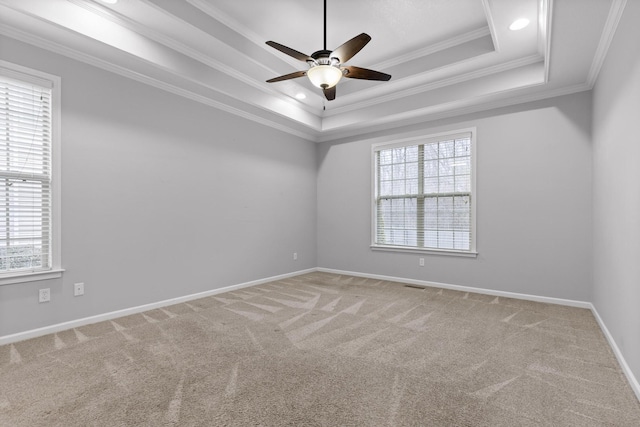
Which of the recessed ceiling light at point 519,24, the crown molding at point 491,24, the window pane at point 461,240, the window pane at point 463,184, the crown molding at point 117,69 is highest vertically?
the recessed ceiling light at point 519,24

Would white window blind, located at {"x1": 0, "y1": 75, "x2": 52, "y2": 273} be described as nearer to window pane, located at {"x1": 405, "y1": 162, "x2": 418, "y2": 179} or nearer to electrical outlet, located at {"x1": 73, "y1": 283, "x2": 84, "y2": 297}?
electrical outlet, located at {"x1": 73, "y1": 283, "x2": 84, "y2": 297}

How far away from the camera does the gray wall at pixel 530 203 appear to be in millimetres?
3781

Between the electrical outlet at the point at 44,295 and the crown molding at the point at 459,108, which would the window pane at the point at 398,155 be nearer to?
the crown molding at the point at 459,108

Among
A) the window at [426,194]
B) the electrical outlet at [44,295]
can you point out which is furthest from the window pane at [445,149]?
the electrical outlet at [44,295]

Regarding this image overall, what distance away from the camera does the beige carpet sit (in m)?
1.76

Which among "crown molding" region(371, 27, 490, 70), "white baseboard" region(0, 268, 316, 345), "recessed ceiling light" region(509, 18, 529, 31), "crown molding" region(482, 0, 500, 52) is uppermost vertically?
"crown molding" region(371, 27, 490, 70)

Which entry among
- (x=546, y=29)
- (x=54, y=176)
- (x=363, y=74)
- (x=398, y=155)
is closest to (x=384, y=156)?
(x=398, y=155)

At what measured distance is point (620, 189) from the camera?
96.7 inches

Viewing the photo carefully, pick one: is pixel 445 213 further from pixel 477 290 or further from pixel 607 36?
pixel 607 36

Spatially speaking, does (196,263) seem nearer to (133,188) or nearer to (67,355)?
(133,188)

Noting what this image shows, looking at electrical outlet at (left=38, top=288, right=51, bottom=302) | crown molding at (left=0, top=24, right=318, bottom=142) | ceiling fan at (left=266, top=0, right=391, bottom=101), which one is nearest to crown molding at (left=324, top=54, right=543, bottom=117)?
crown molding at (left=0, top=24, right=318, bottom=142)

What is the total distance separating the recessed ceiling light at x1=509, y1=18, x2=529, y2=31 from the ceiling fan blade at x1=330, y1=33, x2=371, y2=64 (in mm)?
1757

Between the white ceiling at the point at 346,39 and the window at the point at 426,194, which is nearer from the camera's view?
the white ceiling at the point at 346,39

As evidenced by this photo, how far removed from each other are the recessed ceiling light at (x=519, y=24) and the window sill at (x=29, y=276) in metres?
5.05
